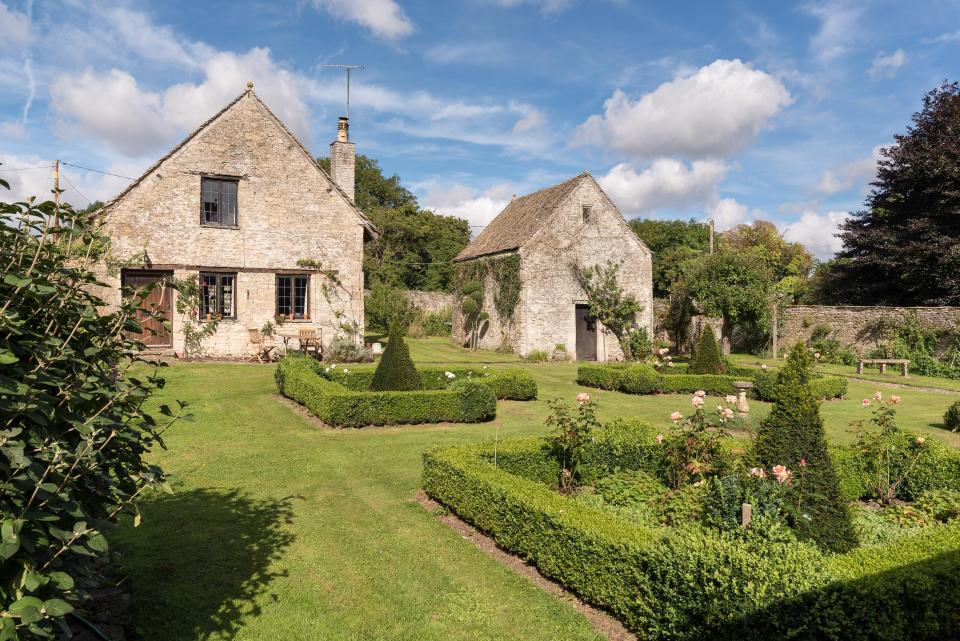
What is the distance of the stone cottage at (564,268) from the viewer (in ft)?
84.7

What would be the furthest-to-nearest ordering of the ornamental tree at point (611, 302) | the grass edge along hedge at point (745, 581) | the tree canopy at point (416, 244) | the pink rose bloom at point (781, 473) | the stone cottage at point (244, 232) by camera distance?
the tree canopy at point (416, 244) → the ornamental tree at point (611, 302) → the stone cottage at point (244, 232) → the pink rose bloom at point (781, 473) → the grass edge along hedge at point (745, 581)

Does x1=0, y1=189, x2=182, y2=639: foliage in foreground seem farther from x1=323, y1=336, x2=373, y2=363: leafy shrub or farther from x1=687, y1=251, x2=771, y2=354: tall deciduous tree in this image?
x1=687, y1=251, x2=771, y2=354: tall deciduous tree

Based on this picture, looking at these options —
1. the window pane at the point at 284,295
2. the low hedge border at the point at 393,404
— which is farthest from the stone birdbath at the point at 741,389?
the window pane at the point at 284,295

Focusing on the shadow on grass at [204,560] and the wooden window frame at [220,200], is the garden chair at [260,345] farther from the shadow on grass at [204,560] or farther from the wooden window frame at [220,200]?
the shadow on grass at [204,560]

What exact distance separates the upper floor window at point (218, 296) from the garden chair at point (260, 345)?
36.8 inches

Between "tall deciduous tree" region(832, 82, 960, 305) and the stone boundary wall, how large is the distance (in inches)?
143

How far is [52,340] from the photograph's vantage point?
309 centimetres

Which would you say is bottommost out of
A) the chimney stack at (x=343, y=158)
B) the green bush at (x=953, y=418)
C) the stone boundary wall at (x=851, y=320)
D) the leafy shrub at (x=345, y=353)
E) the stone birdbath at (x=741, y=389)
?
the green bush at (x=953, y=418)

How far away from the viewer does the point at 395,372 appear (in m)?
13.9

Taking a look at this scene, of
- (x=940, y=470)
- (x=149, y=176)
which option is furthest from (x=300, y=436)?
(x=149, y=176)

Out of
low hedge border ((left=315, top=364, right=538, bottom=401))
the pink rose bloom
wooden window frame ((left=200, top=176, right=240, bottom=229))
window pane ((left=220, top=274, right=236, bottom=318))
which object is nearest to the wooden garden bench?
low hedge border ((left=315, top=364, right=538, bottom=401))

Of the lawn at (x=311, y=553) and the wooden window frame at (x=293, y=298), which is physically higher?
the wooden window frame at (x=293, y=298)

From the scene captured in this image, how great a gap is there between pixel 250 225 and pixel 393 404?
1149cm

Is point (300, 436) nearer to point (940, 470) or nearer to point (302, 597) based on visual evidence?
point (302, 597)
